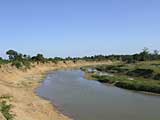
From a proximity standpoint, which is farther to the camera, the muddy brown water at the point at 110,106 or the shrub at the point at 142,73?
the shrub at the point at 142,73

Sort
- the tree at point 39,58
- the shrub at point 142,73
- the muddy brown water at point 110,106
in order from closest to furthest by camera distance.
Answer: the muddy brown water at point 110,106 < the shrub at point 142,73 < the tree at point 39,58

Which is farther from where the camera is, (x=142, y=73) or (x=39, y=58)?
(x=39, y=58)

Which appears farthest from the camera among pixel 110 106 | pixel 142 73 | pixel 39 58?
pixel 39 58

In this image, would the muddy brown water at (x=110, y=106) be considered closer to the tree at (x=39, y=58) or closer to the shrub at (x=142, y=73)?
the shrub at (x=142, y=73)

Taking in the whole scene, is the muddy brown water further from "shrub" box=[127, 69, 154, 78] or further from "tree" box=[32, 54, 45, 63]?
"tree" box=[32, 54, 45, 63]

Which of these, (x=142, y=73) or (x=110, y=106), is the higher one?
(x=142, y=73)

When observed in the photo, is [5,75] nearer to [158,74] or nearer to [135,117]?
[158,74]

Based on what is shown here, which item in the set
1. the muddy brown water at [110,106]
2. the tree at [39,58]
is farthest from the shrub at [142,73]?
the tree at [39,58]

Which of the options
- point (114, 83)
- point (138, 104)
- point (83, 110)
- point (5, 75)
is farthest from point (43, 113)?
point (5, 75)

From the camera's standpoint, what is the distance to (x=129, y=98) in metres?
43.8

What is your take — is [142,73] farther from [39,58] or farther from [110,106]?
[39,58]

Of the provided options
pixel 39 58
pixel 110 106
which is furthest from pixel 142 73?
pixel 39 58

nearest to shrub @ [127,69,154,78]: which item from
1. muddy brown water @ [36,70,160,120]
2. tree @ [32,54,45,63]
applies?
muddy brown water @ [36,70,160,120]

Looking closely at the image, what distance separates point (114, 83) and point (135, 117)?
30.6 m
